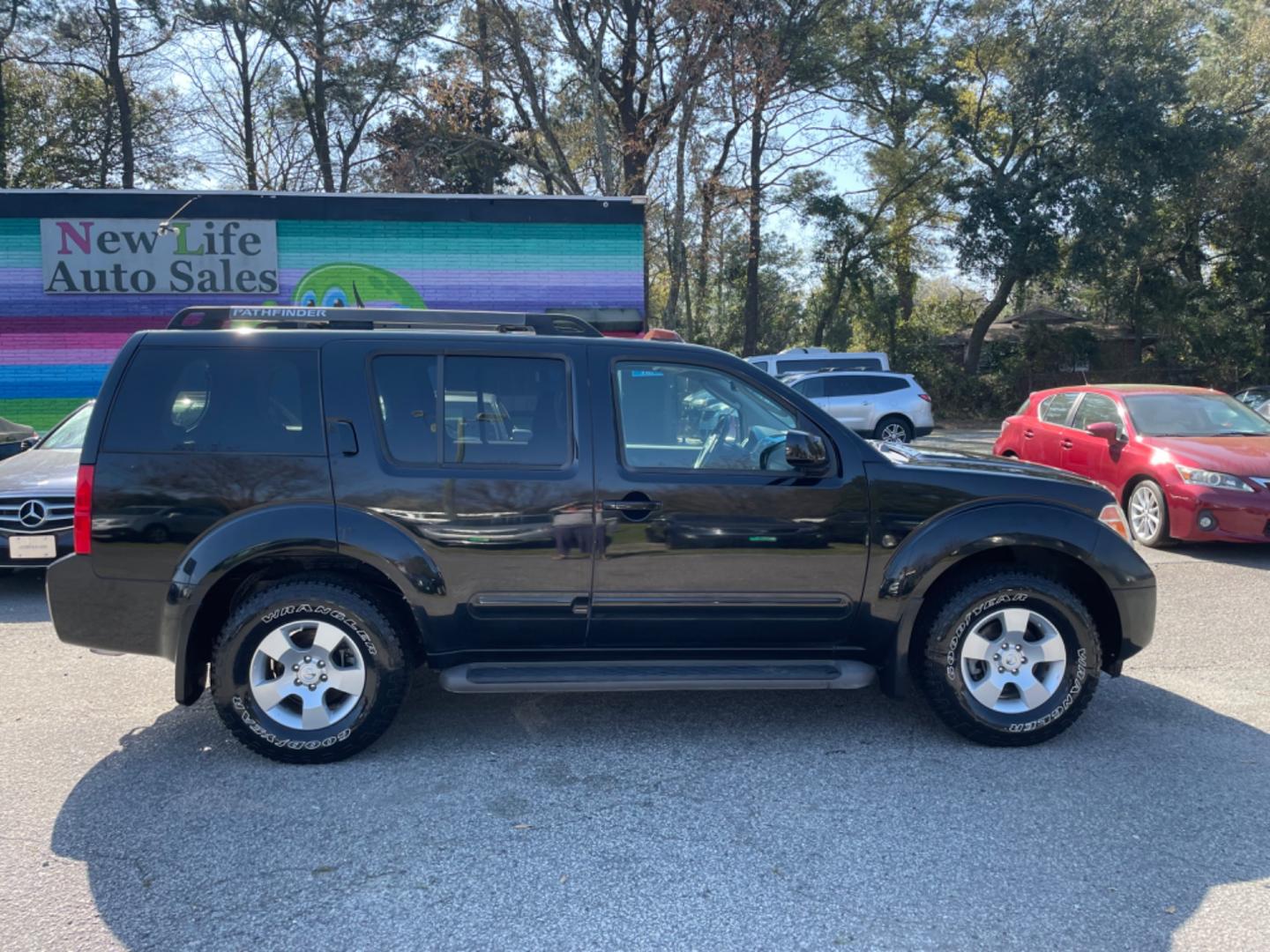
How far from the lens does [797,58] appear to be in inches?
1025

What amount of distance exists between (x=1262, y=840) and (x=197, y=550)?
426 cm

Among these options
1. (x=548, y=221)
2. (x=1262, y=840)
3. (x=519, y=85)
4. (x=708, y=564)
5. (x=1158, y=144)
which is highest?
(x=519, y=85)

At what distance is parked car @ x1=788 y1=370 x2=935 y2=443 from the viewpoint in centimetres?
1911

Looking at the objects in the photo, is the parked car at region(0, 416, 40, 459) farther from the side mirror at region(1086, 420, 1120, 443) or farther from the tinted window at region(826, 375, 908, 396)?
the tinted window at region(826, 375, 908, 396)

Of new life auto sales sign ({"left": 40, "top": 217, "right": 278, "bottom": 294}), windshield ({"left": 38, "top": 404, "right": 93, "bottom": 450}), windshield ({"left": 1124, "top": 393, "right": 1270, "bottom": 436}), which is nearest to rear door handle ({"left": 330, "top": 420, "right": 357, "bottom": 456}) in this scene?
windshield ({"left": 38, "top": 404, "right": 93, "bottom": 450})

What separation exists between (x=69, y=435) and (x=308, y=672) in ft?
18.2

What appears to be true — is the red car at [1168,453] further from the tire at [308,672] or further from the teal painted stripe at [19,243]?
the teal painted stripe at [19,243]

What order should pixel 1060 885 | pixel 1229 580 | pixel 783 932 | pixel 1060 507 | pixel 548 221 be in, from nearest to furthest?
1. pixel 783 932
2. pixel 1060 885
3. pixel 1060 507
4. pixel 1229 580
5. pixel 548 221

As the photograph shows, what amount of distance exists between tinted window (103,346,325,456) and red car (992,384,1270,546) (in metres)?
7.18

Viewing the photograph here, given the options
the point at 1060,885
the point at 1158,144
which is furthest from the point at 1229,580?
the point at 1158,144

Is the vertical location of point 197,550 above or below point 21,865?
above

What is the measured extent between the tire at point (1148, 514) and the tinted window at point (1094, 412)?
83 centimetres

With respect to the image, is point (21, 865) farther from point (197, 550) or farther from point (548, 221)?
point (548, 221)

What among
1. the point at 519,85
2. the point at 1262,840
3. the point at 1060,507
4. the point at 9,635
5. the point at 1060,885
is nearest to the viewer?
the point at 1060,885
